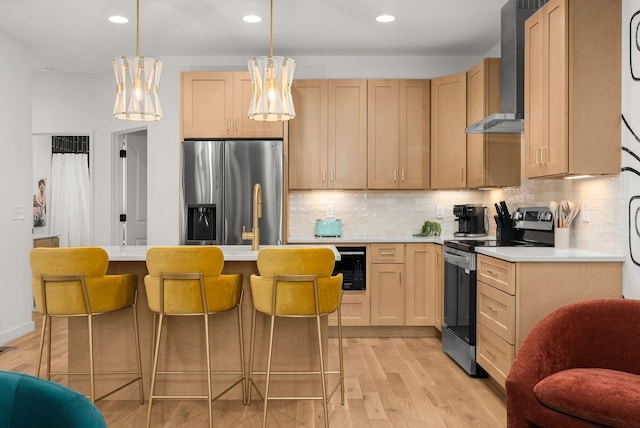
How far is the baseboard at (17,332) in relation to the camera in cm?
507

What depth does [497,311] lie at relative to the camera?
3.56 meters

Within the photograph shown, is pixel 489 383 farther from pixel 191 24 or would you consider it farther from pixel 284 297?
pixel 191 24

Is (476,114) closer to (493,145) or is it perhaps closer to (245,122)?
(493,145)

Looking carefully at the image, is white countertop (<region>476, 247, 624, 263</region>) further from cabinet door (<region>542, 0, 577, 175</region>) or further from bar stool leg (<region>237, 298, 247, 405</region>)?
bar stool leg (<region>237, 298, 247, 405</region>)

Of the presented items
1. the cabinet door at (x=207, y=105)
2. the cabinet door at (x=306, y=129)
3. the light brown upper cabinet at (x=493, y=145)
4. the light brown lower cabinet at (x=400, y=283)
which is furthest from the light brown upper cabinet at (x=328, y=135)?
the light brown upper cabinet at (x=493, y=145)

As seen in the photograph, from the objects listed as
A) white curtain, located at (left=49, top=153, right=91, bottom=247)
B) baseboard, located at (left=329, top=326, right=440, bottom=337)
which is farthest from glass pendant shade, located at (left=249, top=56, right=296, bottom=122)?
white curtain, located at (left=49, top=153, right=91, bottom=247)

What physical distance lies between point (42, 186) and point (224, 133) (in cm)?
376

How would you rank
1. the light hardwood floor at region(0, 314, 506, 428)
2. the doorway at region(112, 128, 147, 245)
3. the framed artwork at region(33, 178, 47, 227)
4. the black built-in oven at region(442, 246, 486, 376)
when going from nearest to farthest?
1. the light hardwood floor at region(0, 314, 506, 428)
2. the black built-in oven at region(442, 246, 486, 376)
3. the doorway at region(112, 128, 147, 245)
4. the framed artwork at region(33, 178, 47, 227)

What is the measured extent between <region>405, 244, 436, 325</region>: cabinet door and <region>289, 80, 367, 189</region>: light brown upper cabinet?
87cm

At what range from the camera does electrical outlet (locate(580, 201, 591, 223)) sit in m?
3.74

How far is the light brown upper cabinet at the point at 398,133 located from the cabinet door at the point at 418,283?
71cm

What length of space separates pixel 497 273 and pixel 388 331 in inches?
81.9

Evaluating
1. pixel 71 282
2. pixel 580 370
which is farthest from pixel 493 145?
pixel 71 282

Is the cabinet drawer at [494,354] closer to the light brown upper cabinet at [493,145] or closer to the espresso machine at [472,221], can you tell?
the light brown upper cabinet at [493,145]
